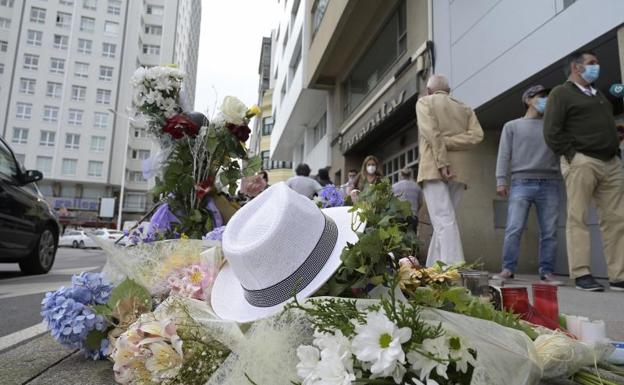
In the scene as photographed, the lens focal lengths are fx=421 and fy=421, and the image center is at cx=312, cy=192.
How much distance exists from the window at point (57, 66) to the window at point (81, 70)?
145cm

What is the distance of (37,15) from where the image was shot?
5019 centimetres

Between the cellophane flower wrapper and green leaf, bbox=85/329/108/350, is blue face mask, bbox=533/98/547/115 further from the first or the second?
green leaf, bbox=85/329/108/350

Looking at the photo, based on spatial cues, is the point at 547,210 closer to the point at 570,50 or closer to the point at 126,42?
the point at 570,50

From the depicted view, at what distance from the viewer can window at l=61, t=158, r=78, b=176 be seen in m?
48.4

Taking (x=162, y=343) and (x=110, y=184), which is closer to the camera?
(x=162, y=343)

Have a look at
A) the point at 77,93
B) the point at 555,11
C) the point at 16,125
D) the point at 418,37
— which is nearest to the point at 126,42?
the point at 77,93

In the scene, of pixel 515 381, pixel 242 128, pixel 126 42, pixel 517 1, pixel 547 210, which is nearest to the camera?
pixel 515 381

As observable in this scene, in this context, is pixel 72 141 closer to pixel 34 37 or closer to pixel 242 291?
pixel 34 37

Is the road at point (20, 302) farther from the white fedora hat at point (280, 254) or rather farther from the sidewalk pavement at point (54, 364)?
the white fedora hat at point (280, 254)

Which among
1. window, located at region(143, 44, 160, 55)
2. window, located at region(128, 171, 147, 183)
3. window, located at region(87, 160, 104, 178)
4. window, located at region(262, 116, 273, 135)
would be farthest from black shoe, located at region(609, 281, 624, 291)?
window, located at region(143, 44, 160, 55)

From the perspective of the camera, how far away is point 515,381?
3.34 ft

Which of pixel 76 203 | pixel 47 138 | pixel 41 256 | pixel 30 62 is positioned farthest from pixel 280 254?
pixel 30 62

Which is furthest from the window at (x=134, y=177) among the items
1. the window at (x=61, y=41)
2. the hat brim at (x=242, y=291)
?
the hat brim at (x=242, y=291)

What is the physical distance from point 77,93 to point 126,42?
888 centimetres
